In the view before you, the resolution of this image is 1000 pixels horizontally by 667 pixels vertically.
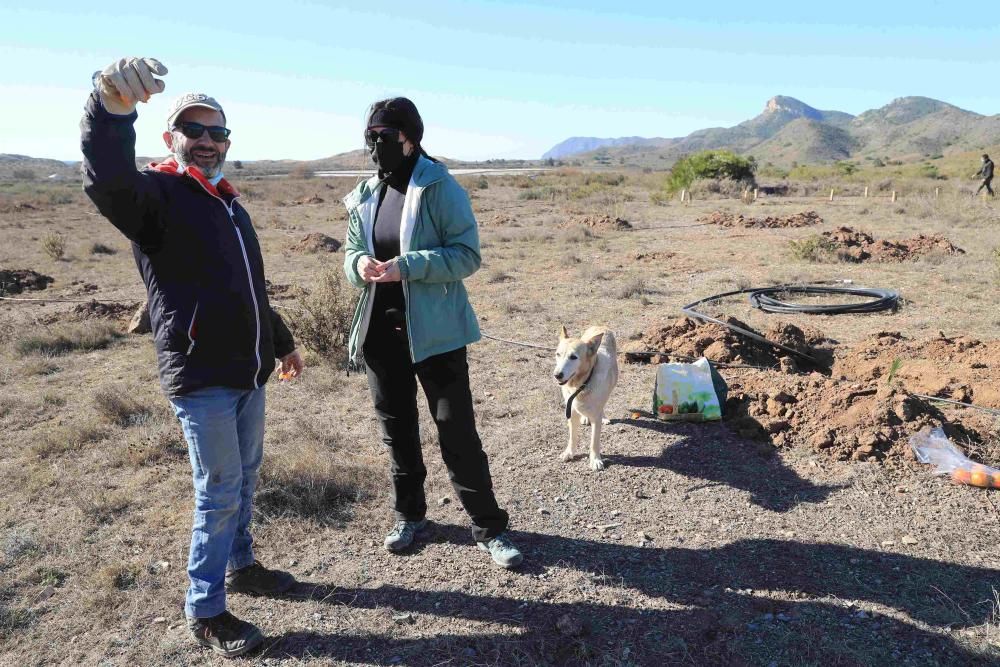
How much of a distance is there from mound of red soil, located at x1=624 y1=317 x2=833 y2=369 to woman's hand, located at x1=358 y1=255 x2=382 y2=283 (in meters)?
4.38

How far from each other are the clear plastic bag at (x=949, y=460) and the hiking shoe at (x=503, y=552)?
9.18 feet

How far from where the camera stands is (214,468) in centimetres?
259

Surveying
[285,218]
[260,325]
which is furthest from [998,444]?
[285,218]

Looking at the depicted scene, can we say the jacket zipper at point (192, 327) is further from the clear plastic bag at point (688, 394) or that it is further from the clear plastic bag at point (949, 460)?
→ the clear plastic bag at point (949, 460)

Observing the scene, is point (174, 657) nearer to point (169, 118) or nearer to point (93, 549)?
point (93, 549)

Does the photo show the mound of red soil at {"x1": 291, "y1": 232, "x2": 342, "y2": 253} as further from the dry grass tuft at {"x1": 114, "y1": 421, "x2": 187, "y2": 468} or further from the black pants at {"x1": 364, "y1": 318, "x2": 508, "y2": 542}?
the black pants at {"x1": 364, "y1": 318, "x2": 508, "y2": 542}

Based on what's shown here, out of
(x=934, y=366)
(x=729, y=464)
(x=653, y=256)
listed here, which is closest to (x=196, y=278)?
(x=729, y=464)

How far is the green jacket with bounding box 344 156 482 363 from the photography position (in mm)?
2953

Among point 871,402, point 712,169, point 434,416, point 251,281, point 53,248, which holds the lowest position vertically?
point 871,402

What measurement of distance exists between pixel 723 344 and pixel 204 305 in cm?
551

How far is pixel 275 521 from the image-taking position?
12.9ft

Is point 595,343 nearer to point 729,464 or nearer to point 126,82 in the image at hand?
point 729,464

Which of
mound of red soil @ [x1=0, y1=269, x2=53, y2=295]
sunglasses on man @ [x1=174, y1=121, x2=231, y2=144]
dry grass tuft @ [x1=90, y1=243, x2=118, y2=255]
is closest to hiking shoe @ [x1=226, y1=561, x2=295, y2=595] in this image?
sunglasses on man @ [x1=174, y1=121, x2=231, y2=144]

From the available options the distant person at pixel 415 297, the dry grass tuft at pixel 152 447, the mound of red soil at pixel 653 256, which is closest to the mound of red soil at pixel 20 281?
the dry grass tuft at pixel 152 447
